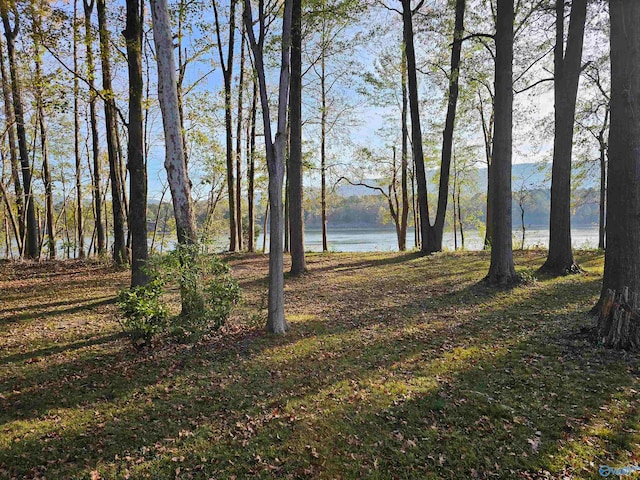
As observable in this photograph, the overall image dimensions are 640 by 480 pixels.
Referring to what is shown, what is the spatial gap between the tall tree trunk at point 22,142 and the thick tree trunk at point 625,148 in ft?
51.0

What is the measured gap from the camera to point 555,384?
12.3 feet

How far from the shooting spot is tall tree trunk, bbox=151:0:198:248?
5.82 metres

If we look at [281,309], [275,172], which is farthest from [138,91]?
[281,309]

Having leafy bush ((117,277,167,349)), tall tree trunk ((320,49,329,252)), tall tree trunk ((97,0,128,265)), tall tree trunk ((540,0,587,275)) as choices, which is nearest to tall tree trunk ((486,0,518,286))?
tall tree trunk ((540,0,587,275))

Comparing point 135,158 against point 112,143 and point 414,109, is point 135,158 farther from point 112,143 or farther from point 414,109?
point 414,109

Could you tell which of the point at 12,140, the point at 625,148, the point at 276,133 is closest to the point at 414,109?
the point at 625,148

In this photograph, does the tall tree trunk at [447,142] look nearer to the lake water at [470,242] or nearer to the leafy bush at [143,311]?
the lake water at [470,242]

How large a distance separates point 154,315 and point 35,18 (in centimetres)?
954

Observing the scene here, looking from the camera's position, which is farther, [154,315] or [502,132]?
[502,132]

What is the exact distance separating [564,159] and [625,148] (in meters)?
3.97

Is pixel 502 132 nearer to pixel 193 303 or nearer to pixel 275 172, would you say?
pixel 275 172

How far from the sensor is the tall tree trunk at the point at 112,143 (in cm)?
825

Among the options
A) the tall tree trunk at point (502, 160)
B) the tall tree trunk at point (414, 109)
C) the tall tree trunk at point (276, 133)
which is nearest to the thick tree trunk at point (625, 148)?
the tall tree trunk at point (502, 160)

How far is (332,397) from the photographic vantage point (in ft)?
12.3
